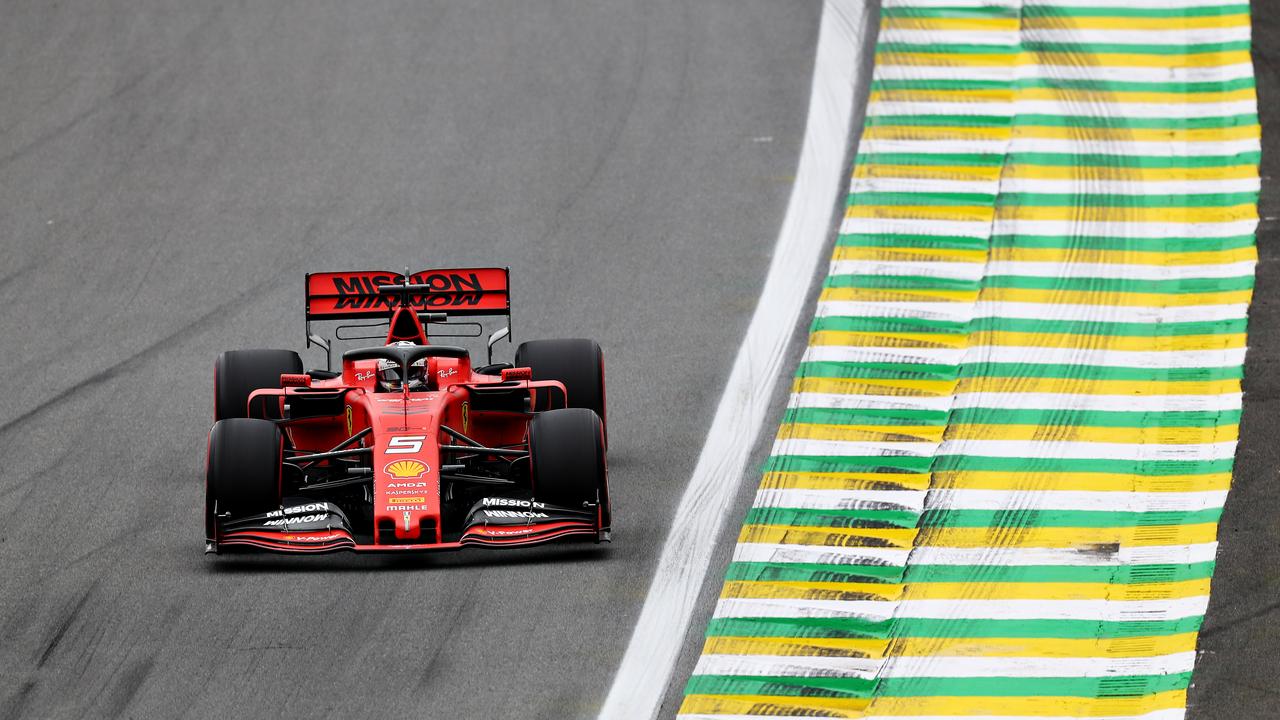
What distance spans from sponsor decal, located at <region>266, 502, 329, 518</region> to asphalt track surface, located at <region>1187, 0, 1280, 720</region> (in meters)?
4.88

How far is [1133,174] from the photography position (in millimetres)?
16953

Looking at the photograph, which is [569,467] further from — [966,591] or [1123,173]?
[1123,173]

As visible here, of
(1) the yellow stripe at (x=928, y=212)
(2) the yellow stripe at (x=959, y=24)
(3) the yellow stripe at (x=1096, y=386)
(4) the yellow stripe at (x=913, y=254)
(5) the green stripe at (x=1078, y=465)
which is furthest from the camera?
(2) the yellow stripe at (x=959, y=24)

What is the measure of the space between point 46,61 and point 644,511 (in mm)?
9981

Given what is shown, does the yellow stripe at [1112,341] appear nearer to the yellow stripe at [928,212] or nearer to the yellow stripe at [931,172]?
the yellow stripe at [928,212]

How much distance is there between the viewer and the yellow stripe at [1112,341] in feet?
46.9

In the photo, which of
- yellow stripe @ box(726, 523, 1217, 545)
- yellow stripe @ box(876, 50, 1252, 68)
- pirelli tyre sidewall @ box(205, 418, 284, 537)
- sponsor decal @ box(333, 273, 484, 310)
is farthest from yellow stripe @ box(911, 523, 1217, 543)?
yellow stripe @ box(876, 50, 1252, 68)

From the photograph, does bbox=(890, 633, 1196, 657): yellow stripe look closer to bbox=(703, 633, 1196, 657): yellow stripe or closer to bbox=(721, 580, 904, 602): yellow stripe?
bbox=(703, 633, 1196, 657): yellow stripe

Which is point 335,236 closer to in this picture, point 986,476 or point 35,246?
point 35,246

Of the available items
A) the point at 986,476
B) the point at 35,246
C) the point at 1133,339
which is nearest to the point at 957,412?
the point at 986,476

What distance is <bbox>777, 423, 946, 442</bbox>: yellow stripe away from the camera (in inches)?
512

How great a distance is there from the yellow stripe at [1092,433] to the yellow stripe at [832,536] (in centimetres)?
142

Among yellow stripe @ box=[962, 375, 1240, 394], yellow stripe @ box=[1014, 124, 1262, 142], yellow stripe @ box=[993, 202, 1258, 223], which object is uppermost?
yellow stripe @ box=[1014, 124, 1262, 142]

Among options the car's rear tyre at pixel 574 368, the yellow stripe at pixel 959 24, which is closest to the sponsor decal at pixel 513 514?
the car's rear tyre at pixel 574 368
